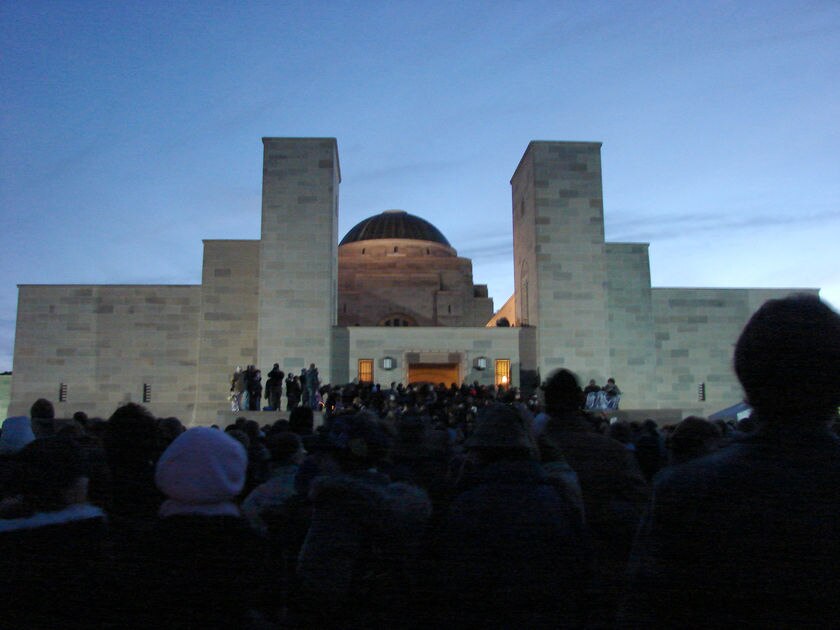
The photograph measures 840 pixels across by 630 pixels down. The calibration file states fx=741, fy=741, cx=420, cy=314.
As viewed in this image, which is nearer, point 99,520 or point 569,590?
point 569,590

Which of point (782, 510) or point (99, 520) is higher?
point (782, 510)

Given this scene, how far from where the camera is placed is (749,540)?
1.66 m

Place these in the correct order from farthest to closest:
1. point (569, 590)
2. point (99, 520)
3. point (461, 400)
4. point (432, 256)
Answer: point (432, 256) → point (461, 400) → point (99, 520) → point (569, 590)

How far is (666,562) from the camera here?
1.74 metres

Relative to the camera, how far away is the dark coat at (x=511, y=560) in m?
2.42

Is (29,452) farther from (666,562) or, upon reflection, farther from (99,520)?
(666,562)

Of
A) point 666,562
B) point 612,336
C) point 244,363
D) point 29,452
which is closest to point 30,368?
point 244,363

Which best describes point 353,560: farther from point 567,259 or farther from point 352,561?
point 567,259

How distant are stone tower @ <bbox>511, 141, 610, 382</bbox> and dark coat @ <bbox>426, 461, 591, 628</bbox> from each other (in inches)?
886

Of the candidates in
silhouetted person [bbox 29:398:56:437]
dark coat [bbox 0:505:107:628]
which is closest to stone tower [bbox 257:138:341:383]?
silhouetted person [bbox 29:398:56:437]

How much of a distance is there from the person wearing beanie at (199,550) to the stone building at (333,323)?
2192 centimetres

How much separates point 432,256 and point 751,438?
35.1m

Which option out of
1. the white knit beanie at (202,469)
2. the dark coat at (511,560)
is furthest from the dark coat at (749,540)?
the white knit beanie at (202,469)

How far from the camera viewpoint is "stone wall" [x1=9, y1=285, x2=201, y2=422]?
26.8 metres
